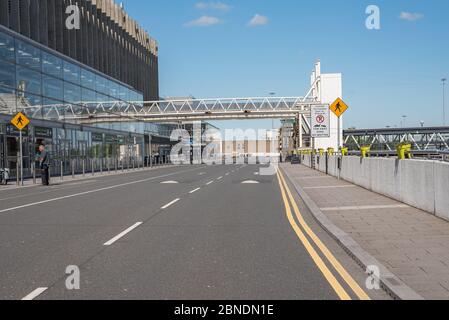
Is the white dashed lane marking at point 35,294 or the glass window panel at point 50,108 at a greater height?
the glass window panel at point 50,108

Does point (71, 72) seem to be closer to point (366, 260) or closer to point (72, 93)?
point (72, 93)

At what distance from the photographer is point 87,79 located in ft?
157

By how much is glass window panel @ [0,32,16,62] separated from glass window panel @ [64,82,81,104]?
9011 mm

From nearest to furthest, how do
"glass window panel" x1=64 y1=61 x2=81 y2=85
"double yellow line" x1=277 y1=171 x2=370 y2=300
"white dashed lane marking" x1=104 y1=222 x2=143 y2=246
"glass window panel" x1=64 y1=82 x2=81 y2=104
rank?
"double yellow line" x1=277 y1=171 x2=370 y2=300 → "white dashed lane marking" x1=104 y1=222 x2=143 y2=246 → "glass window panel" x1=64 y1=82 x2=81 y2=104 → "glass window panel" x1=64 y1=61 x2=81 y2=85

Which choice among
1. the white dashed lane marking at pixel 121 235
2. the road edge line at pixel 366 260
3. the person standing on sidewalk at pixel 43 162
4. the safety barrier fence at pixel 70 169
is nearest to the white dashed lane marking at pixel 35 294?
the white dashed lane marking at pixel 121 235

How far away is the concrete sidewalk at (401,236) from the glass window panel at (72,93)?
106 ft

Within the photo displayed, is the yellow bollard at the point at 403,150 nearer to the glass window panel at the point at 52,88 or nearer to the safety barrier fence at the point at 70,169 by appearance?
the safety barrier fence at the point at 70,169

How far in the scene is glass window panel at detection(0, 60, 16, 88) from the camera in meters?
31.5

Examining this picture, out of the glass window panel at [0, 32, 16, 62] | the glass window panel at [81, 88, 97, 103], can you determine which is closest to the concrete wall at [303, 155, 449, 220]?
the glass window panel at [0, 32, 16, 62]

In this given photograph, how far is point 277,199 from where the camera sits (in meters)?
16.5

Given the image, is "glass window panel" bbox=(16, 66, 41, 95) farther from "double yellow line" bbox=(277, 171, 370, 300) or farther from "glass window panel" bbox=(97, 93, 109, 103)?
"double yellow line" bbox=(277, 171, 370, 300)

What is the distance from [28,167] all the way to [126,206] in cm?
2251

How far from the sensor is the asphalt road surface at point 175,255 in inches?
226
